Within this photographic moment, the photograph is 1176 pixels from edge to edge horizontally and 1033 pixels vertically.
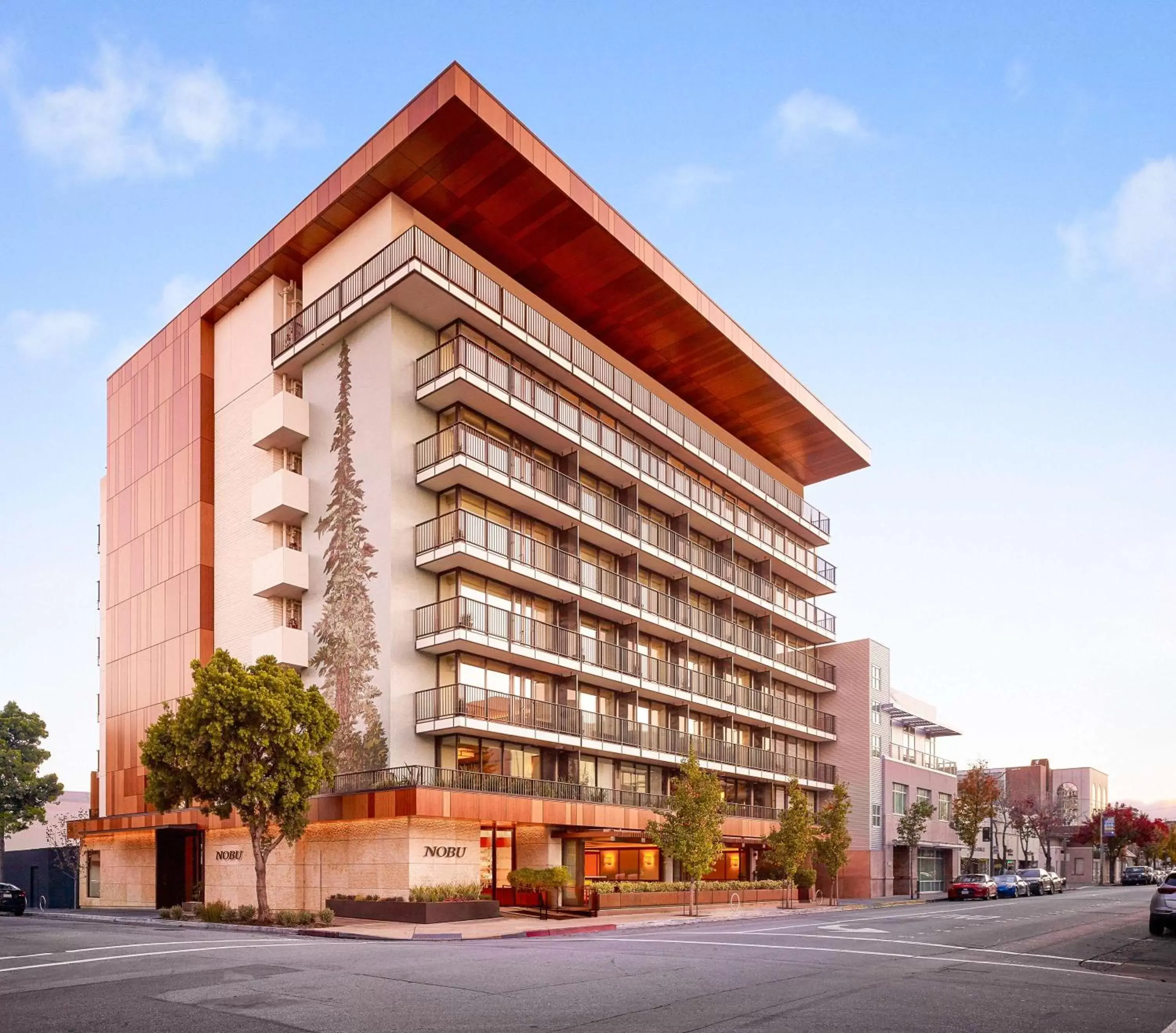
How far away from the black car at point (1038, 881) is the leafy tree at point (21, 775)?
57333 millimetres

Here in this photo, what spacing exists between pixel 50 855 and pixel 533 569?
40.7 m

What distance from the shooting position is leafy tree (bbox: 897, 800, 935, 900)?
6538 cm

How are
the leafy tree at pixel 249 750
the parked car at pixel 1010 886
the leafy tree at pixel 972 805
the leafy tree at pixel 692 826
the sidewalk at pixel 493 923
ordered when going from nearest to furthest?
the sidewalk at pixel 493 923 → the leafy tree at pixel 249 750 → the leafy tree at pixel 692 826 → the parked car at pixel 1010 886 → the leafy tree at pixel 972 805

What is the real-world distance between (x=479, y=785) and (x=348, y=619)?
7508 millimetres

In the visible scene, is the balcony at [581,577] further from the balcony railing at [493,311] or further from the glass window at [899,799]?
the glass window at [899,799]

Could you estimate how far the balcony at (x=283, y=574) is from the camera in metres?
41.4

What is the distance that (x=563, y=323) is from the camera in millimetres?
48906

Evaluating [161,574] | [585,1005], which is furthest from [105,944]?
[161,574]

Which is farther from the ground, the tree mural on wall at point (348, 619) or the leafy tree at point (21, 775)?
the tree mural on wall at point (348, 619)

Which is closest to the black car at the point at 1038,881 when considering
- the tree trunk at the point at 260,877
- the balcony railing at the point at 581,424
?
the balcony railing at the point at 581,424

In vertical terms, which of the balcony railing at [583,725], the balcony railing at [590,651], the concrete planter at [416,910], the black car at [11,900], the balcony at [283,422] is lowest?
the black car at [11,900]

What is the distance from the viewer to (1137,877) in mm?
98312

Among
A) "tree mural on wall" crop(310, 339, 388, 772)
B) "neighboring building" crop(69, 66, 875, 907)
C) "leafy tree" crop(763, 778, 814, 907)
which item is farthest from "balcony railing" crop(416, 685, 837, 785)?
"leafy tree" crop(763, 778, 814, 907)

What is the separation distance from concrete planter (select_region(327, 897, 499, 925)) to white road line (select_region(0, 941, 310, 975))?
9567mm
